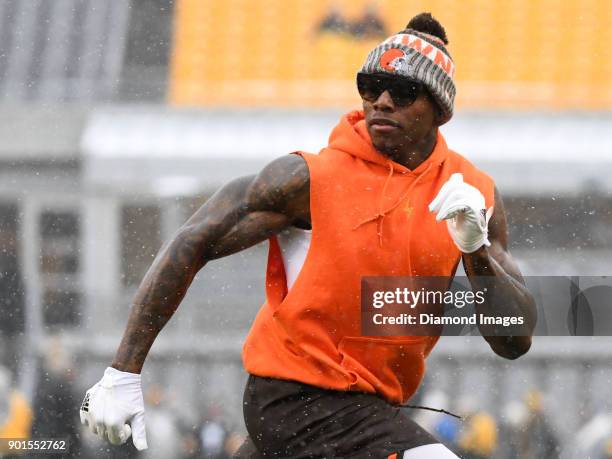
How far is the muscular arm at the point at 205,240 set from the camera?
280cm

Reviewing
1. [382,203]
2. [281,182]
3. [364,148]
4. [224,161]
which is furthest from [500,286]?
[224,161]

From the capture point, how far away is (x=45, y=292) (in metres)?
8.62

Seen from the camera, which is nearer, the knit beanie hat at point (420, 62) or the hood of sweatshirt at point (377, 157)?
the hood of sweatshirt at point (377, 157)

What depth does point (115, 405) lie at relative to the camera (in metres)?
2.78

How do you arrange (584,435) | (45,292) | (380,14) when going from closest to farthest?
(584,435), (45,292), (380,14)

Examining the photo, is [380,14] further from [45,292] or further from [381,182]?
[381,182]

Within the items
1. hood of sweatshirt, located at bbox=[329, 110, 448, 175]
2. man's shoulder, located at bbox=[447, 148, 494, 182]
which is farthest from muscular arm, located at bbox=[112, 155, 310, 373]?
man's shoulder, located at bbox=[447, 148, 494, 182]

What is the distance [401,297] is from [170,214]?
6.33 metres

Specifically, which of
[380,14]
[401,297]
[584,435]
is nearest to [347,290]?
[401,297]

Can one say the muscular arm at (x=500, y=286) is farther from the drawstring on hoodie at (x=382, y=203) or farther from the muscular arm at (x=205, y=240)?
the muscular arm at (x=205, y=240)

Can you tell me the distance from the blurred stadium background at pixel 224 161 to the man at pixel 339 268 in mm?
3899

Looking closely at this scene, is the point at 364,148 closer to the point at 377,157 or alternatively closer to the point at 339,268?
the point at 377,157

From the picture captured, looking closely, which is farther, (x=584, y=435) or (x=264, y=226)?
(x=584, y=435)

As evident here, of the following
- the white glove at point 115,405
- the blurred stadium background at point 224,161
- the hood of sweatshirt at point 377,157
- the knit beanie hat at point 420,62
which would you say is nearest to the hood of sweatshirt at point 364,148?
the hood of sweatshirt at point 377,157
